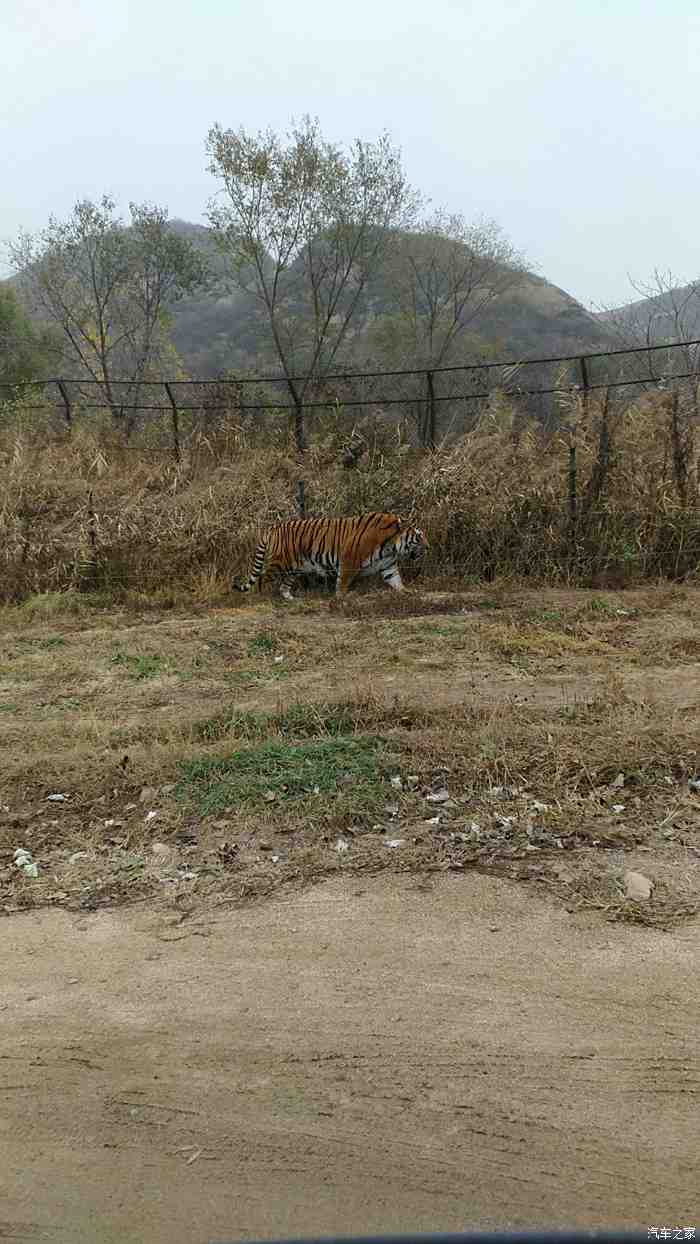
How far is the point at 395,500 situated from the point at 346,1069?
11.8 m

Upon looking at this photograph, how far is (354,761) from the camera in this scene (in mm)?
5570

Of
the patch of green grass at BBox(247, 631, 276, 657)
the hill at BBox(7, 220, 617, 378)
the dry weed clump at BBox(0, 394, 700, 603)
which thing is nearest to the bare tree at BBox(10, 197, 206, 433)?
the hill at BBox(7, 220, 617, 378)

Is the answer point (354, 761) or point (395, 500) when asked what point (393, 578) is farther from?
point (354, 761)

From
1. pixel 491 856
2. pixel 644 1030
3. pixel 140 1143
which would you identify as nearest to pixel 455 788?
pixel 491 856

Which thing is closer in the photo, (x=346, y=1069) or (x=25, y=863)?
(x=346, y=1069)

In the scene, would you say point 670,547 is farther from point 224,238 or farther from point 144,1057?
point 224,238

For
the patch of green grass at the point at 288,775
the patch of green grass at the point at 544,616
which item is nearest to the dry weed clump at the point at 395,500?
the patch of green grass at the point at 544,616

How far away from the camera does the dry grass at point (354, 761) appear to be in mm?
4457

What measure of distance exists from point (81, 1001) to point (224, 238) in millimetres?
24407

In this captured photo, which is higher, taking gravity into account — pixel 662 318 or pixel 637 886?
pixel 662 318

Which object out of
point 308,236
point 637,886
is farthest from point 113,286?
point 637,886

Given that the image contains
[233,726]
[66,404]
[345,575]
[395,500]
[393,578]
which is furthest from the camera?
[66,404]

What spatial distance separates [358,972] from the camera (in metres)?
3.58

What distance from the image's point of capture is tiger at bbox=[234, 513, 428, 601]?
12.7 m
